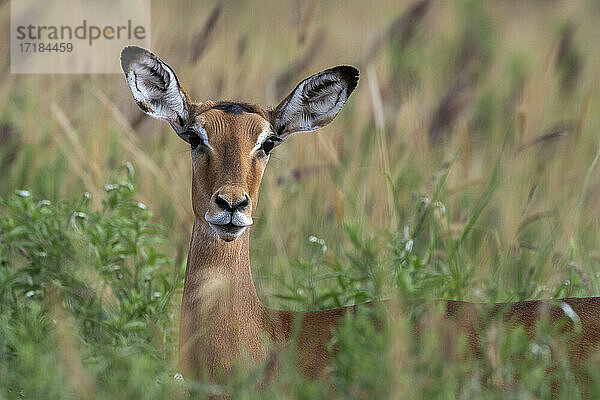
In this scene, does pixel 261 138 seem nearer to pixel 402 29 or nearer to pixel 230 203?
pixel 230 203

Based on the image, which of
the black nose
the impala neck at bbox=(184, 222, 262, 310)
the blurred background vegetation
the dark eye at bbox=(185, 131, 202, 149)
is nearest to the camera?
the blurred background vegetation

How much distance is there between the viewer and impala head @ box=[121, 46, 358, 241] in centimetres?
437

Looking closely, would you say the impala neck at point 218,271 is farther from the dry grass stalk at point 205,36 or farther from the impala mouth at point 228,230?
the dry grass stalk at point 205,36

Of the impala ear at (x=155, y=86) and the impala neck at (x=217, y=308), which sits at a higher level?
the impala ear at (x=155, y=86)

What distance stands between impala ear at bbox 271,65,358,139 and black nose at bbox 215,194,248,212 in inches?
27.5

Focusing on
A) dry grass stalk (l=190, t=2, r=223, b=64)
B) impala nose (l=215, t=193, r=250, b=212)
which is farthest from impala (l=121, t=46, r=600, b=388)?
dry grass stalk (l=190, t=2, r=223, b=64)

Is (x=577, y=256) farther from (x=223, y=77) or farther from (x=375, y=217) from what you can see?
(x=223, y=77)

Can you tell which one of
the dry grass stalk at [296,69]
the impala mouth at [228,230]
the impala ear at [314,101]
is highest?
the dry grass stalk at [296,69]

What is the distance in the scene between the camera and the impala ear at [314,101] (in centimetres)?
497

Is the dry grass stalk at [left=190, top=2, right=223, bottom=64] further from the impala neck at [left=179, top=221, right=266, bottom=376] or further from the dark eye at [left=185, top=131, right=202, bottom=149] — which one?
the impala neck at [left=179, top=221, right=266, bottom=376]

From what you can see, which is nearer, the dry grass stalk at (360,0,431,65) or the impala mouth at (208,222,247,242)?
the impala mouth at (208,222,247,242)

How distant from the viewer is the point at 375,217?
21.2ft

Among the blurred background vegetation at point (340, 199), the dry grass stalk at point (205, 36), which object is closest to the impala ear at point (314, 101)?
the blurred background vegetation at point (340, 199)

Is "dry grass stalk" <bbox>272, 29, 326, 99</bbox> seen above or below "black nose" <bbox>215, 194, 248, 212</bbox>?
above
